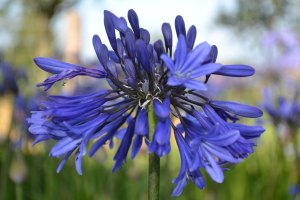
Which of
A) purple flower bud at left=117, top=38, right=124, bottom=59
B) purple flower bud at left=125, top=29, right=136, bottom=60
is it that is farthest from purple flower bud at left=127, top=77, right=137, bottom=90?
purple flower bud at left=117, top=38, right=124, bottom=59

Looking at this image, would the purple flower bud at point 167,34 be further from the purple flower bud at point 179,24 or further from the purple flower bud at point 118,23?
the purple flower bud at point 118,23

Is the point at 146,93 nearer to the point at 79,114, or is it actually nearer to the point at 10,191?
the point at 79,114

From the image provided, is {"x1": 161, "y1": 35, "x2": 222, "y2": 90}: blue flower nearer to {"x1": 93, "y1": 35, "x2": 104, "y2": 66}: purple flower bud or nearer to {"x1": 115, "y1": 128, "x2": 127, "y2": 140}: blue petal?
{"x1": 93, "y1": 35, "x2": 104, "y2": 66}: purple flower bud

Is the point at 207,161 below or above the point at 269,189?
above

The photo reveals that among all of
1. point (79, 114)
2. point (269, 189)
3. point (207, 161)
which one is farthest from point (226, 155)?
point (269, 189)

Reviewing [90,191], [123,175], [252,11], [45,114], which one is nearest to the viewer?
[45,114]

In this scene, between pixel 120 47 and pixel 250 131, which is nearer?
pixel 250 131

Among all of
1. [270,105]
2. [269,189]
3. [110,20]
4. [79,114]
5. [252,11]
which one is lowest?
[269,189]

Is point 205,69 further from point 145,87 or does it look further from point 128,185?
point 128,185

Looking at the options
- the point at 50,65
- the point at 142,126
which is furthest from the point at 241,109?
the point at 50,65
